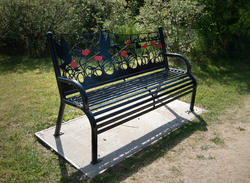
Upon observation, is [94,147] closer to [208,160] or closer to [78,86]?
[78,86]

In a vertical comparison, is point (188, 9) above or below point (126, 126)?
above

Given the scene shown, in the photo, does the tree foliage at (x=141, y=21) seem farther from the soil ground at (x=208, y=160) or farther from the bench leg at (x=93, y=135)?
the bench leg at (x=93, y=135)

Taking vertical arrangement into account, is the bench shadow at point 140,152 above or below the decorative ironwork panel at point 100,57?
below

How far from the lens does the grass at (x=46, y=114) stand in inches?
103

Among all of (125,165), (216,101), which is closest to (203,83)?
(216,101)

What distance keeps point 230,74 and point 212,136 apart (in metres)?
3.21

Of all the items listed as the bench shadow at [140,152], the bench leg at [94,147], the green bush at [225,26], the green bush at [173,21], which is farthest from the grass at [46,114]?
the green bush at [173,21]

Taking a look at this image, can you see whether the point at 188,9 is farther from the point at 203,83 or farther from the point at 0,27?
the point at 0,27

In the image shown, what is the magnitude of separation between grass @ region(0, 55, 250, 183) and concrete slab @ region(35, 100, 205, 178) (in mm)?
100

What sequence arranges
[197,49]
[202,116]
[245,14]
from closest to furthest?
[202,116] < [245,14] < [197,49]

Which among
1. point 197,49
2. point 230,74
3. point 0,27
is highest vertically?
point 0,27

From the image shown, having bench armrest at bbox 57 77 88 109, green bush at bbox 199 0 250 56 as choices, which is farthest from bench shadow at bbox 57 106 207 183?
green bush at bbox 199 0 250 56

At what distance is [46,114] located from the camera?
3992 mm

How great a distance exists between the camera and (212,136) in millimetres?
3260
